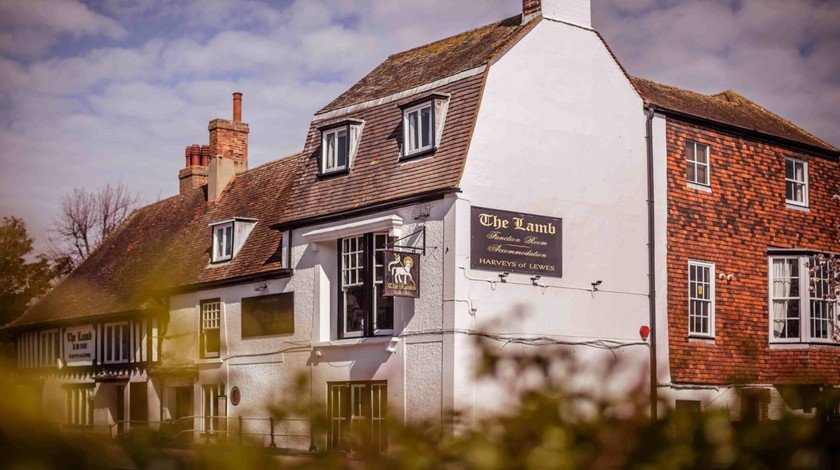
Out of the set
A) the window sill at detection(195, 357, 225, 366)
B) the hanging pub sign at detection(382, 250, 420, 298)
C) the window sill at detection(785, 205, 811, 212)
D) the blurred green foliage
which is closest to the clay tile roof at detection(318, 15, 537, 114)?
the hanging pub sign at detection(382, 250, 420, 298)

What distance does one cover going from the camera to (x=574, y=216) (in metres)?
20.7

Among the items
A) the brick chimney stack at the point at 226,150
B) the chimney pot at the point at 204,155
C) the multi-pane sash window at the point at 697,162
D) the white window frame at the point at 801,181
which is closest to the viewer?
the multi-pane sash window at the point at 697,162

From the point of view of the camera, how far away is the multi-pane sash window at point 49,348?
106ft

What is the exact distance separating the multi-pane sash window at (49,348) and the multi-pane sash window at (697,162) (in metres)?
20.0

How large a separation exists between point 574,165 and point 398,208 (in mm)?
3612

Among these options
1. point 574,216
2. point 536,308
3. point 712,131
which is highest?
point 712,131

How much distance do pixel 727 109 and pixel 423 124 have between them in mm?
8466

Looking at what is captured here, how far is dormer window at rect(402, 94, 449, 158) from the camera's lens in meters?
20.1

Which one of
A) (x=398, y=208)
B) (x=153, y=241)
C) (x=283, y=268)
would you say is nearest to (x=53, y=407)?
(x=398, y=208)

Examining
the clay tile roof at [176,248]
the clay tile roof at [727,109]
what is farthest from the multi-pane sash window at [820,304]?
the clay tile roof at [176,248]

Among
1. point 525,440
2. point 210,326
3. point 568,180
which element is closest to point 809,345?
point 568,180

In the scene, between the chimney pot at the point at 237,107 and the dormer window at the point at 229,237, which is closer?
the dormer window at the point at 229,237

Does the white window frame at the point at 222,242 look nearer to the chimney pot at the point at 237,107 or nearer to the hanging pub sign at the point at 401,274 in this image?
the chimney pot at the point at 237,107

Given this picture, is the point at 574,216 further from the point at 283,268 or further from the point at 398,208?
the point at 283,268
